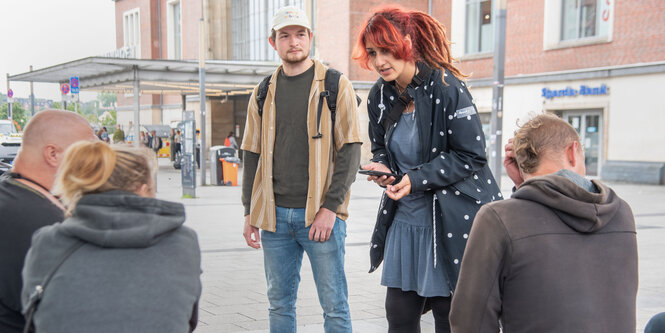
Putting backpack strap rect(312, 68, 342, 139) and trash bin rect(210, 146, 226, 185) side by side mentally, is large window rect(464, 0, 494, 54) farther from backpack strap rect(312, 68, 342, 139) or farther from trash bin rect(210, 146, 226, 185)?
backpack strap rect(312, 68, 342, 139)

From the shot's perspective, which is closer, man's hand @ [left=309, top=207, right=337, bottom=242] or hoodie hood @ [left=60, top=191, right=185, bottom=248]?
hoodie hood @ [left=60, top=191, right=185, bottom=248]

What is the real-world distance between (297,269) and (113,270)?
1635mm

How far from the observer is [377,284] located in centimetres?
610

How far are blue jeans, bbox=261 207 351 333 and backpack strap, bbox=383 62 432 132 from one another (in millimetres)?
→ 628

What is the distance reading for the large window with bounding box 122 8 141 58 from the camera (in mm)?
52594

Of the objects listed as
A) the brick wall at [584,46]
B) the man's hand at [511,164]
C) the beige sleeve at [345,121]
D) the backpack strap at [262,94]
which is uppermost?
the brick wall at [584,46]

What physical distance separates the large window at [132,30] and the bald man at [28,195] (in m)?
52.5

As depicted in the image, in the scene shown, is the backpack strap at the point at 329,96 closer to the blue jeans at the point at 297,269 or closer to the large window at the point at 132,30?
the blue jeans at the point at 297,269

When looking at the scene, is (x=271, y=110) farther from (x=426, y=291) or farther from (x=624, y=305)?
(x=624, y=305)

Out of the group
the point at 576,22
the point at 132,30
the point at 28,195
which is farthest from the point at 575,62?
the point at 132,30

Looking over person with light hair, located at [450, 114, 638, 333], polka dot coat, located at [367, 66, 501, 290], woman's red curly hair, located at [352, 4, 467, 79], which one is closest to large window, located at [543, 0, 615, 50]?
woman's red curly hair, located at [352, 4, 467, 79]

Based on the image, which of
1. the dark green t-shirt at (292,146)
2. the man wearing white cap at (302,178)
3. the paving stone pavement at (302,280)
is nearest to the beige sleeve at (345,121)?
the man wearing white cap at (302,178)

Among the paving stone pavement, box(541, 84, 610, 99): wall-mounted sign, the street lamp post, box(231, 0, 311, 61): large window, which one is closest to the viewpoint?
the paving stone pavement

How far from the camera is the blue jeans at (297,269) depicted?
10.7 feet
